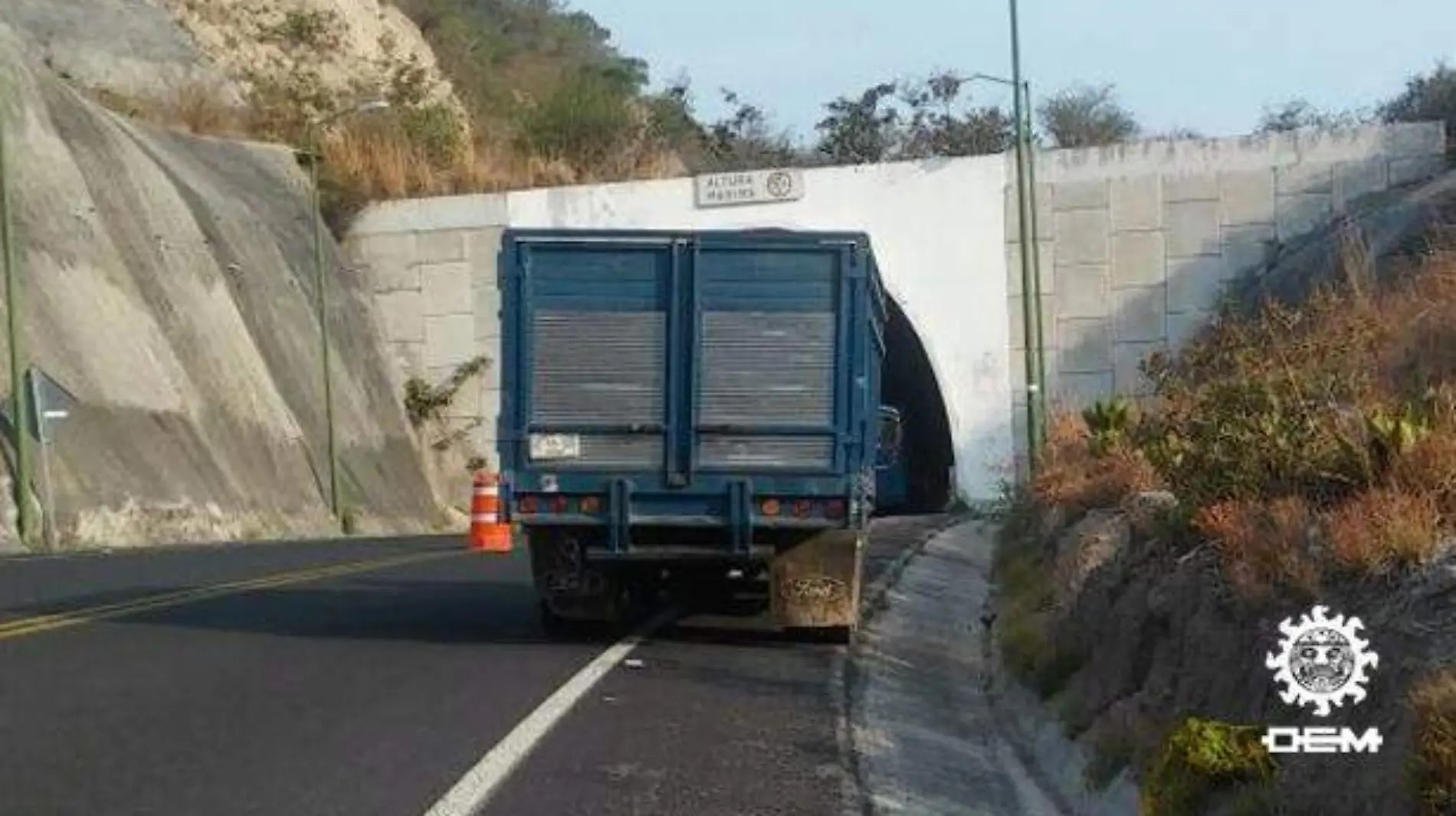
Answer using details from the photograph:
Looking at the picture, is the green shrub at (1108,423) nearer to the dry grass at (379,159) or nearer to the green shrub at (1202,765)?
the green shrub at (1202,765)

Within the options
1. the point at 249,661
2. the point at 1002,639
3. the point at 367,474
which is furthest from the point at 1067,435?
the point at 367,474

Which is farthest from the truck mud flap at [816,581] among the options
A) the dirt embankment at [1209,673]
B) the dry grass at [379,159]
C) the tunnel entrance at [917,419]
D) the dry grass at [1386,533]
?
the dry grass at [379,159]

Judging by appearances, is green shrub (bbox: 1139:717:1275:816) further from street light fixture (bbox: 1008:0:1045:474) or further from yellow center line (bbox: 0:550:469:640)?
street light fixture (bbox: 1008:0:1045:474)

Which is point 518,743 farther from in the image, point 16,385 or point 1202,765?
point 16,385

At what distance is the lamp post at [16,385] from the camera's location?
111ft

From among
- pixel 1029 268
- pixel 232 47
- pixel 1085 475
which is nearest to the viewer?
pixel 1085 475

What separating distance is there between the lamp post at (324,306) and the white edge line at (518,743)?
32758mm

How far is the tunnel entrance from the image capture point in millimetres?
49875

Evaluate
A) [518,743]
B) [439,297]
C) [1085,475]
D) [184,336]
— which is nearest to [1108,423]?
[1085,475]

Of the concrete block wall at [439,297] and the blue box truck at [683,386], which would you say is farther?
the concrete block wall at [439,297]

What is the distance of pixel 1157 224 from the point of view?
46.5 metres

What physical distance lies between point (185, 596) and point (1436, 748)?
558 inches

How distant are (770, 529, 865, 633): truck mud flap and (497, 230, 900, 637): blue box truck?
0.96ft

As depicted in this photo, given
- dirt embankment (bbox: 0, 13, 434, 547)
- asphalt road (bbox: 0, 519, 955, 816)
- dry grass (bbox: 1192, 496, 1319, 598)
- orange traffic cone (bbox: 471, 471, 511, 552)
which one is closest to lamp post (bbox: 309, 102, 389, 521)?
dirt embankment (bbox: 0, 13, 434, 547)
